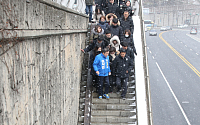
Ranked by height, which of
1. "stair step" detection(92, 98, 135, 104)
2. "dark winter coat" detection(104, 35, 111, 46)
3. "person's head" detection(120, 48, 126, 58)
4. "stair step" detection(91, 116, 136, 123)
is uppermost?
"dark winter coat" detection(104, 35, 111, 46)

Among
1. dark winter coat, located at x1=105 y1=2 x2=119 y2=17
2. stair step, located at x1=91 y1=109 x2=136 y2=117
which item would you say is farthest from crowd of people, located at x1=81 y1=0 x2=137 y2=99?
dark winter coat, located at x1=105 y1=2 x2=119 y2=17

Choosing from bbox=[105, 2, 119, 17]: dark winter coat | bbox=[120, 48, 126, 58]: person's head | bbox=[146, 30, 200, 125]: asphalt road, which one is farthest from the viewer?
bbox=[146, 30, 200, 125]: asphalt road

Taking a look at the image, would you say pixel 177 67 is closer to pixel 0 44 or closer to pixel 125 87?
pixel 125 87

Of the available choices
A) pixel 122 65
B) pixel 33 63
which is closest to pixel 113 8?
pixel 122 65

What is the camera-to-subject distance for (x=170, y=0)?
12169 cm

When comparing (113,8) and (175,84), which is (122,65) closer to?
(113,8)

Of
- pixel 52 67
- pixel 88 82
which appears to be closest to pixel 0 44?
pixel 52 67

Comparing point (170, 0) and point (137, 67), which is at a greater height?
point (170, 0)

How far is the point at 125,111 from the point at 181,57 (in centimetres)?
3062

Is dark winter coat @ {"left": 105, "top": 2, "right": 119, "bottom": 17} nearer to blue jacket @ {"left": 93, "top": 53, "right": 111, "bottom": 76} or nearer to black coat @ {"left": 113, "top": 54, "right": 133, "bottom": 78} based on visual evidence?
black coat @ {"left": 113, "top": 54, "right": 133, "bottom": 78}

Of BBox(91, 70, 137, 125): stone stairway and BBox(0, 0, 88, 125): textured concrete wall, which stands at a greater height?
BBox(0, 0, 88, 125): textured concrete wall

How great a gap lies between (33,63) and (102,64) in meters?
4.01

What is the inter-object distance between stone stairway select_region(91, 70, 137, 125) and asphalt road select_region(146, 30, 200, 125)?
915cm

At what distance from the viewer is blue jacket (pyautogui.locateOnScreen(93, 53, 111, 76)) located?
7.16 m
